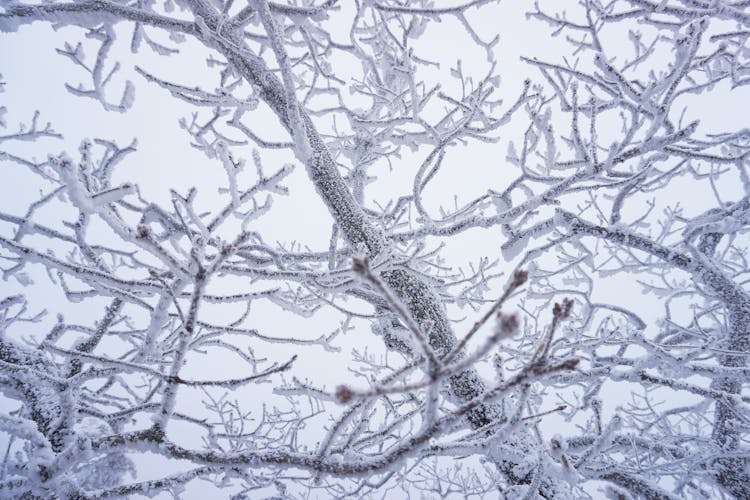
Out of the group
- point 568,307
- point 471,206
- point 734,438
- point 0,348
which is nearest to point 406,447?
point 568,307

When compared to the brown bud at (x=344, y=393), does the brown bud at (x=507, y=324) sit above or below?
above

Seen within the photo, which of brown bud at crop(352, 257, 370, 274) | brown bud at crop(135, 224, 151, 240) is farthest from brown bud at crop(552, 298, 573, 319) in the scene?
brown bud at crop(135, 224, 151, 240)

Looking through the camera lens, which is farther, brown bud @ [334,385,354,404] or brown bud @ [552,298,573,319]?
brown bud @ [552,298,573,319]

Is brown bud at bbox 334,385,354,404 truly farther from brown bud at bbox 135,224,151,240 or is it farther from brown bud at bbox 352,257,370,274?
brown bud at bbox 135,224,151,240

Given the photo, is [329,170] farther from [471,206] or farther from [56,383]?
[56,383]

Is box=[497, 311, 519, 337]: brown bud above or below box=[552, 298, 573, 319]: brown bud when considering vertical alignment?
below

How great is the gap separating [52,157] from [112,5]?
2482mm

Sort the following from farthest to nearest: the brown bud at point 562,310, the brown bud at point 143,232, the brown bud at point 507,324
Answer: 1. the brown bud at point 143,232
2. the brown bud at point 562,310
3. the brown bud at point 507,324

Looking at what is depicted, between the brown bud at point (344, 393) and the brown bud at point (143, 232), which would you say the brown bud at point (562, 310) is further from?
the brown bud at point (143, 232)

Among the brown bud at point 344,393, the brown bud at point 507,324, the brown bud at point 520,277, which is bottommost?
the brown bud at point 344,393

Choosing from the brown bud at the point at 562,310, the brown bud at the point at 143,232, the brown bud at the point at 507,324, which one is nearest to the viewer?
the brown bud at the point at 507,324

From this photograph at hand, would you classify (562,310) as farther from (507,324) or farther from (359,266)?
(359,266)

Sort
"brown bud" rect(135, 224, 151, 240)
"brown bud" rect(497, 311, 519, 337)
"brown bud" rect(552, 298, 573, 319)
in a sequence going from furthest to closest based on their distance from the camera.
→ "brown bud" rect(135, 224, 151, 240) < "brown bud" rect(552, 298, 573, 319) < "brown bud" rect(497, 311, 519, 337)

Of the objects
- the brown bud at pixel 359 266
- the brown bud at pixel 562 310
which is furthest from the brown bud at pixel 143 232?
the brown bud at pixel 562 310
